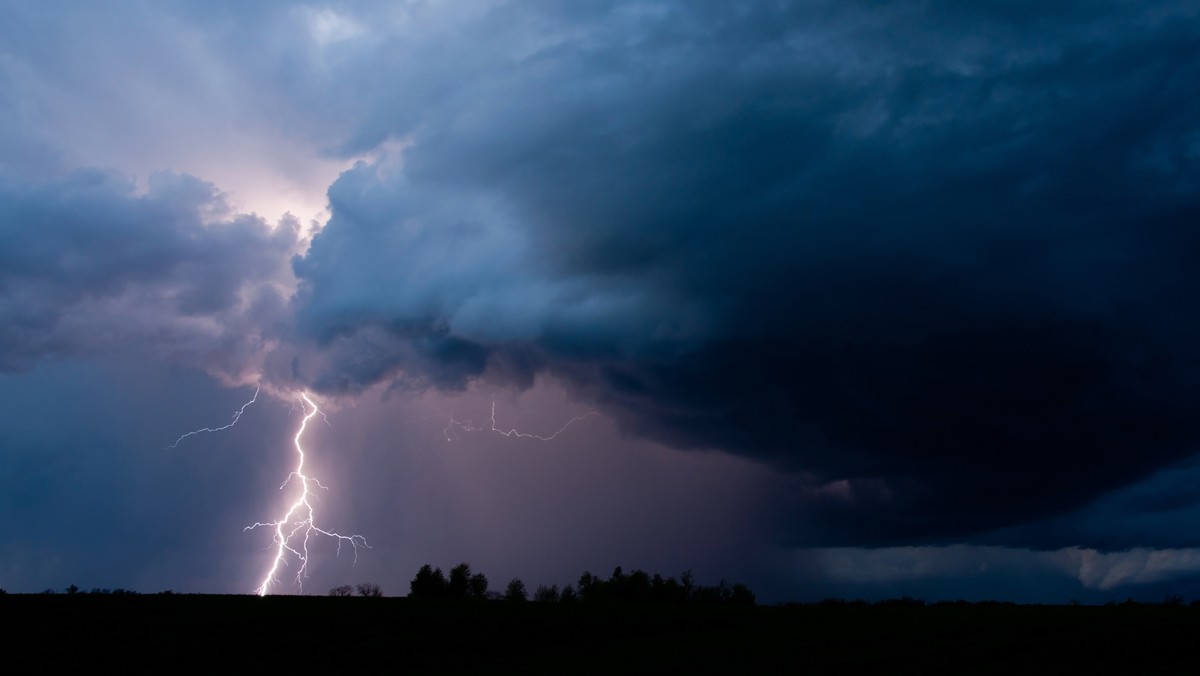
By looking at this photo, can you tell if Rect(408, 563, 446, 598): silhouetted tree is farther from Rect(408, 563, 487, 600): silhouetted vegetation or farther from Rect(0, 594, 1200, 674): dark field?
Rect(0, 594, 1200, 674): dark field

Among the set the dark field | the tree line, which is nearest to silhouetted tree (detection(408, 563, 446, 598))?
the tree line

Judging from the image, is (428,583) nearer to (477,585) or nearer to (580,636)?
(477,585)

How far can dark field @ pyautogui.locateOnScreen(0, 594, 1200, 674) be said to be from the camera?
3262 centimetres

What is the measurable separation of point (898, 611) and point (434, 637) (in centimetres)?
2618

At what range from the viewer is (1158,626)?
3319cm

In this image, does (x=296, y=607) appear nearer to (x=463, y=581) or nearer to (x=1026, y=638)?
(x=1026, y=638)

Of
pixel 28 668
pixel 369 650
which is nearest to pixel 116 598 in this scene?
pixel 28 668

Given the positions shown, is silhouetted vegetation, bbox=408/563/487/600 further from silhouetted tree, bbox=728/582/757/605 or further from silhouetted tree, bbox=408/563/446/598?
silhouetted tree, bbox=728/582/757/605

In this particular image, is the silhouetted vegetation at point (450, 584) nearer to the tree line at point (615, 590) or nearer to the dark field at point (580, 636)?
the tree line at point (615, 590)

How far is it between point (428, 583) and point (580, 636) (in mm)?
64853

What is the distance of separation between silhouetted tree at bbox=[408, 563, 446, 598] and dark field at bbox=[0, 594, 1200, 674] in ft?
169

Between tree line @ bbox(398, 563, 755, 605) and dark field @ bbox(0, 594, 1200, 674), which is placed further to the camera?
tree line @ bbox(398, 563, 755, 605)

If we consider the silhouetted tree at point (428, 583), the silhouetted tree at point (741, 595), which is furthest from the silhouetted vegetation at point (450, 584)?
the silhouetted tree at point (741, 595)

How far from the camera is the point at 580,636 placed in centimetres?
4378
